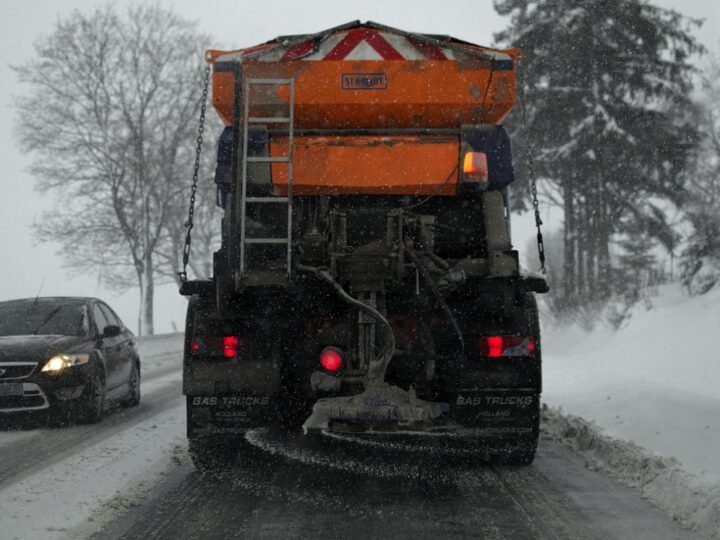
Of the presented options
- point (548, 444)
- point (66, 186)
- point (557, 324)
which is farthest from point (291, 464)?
point (66, 186)

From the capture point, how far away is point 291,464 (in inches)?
285

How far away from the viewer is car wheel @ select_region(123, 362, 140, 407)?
11.4m

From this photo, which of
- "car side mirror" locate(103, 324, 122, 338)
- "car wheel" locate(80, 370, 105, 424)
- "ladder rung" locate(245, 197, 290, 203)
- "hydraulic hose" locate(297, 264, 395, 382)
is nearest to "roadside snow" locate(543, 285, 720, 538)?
"hydraulic hose" locate(297, 264, 395, 382)

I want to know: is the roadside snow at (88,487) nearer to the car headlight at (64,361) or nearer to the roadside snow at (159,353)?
the car headlight at (64,361)

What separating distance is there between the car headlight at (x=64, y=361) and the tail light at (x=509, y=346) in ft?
16.7

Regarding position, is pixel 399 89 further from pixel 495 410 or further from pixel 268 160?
pixel 495 410

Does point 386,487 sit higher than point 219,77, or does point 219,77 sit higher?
point 219,77

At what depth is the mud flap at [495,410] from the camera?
252 inches

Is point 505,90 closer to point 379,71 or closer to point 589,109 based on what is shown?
point 379,71

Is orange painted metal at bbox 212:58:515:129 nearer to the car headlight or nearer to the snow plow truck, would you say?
the snow plow truck

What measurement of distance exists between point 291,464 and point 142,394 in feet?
21.9

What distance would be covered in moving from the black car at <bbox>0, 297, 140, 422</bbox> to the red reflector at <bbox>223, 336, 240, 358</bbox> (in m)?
3.82

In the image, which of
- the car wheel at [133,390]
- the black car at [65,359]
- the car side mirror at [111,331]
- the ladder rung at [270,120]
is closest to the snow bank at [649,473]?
the ladder rung at [270,120]

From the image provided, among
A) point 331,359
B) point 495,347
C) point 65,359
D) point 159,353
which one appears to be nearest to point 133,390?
point 65,359
